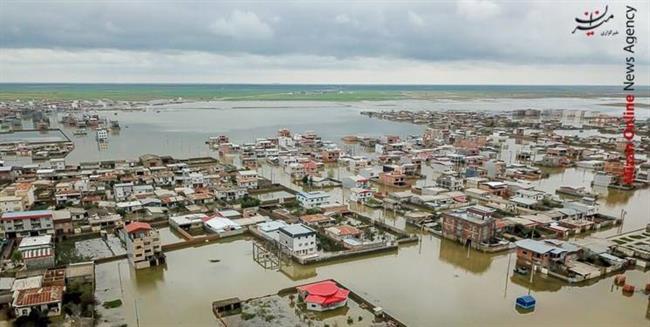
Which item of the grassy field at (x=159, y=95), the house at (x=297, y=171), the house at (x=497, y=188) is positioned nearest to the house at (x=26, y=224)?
the house at (x=297, y=171)

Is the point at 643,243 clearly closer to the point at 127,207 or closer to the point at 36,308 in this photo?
the point at 36,308

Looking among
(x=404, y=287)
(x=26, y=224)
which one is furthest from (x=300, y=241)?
(x=26, y=224)

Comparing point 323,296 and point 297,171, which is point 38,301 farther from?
point 297,171

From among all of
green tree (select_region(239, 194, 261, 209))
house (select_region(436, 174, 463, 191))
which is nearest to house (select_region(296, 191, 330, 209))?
green tree (select_region(239, 194, 261, 209))

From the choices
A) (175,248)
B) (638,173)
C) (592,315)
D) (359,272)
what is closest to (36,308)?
(175,248)

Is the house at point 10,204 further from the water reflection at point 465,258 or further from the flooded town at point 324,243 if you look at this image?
the water reflection at point 465,258

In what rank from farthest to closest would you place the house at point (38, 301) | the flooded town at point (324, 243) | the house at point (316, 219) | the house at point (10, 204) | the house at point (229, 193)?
the house at point (229, 193)
the house at point (10, 204)
the house at point (316, 219)
the flooded town at point (324, 243)
the house at point (38, 301)
